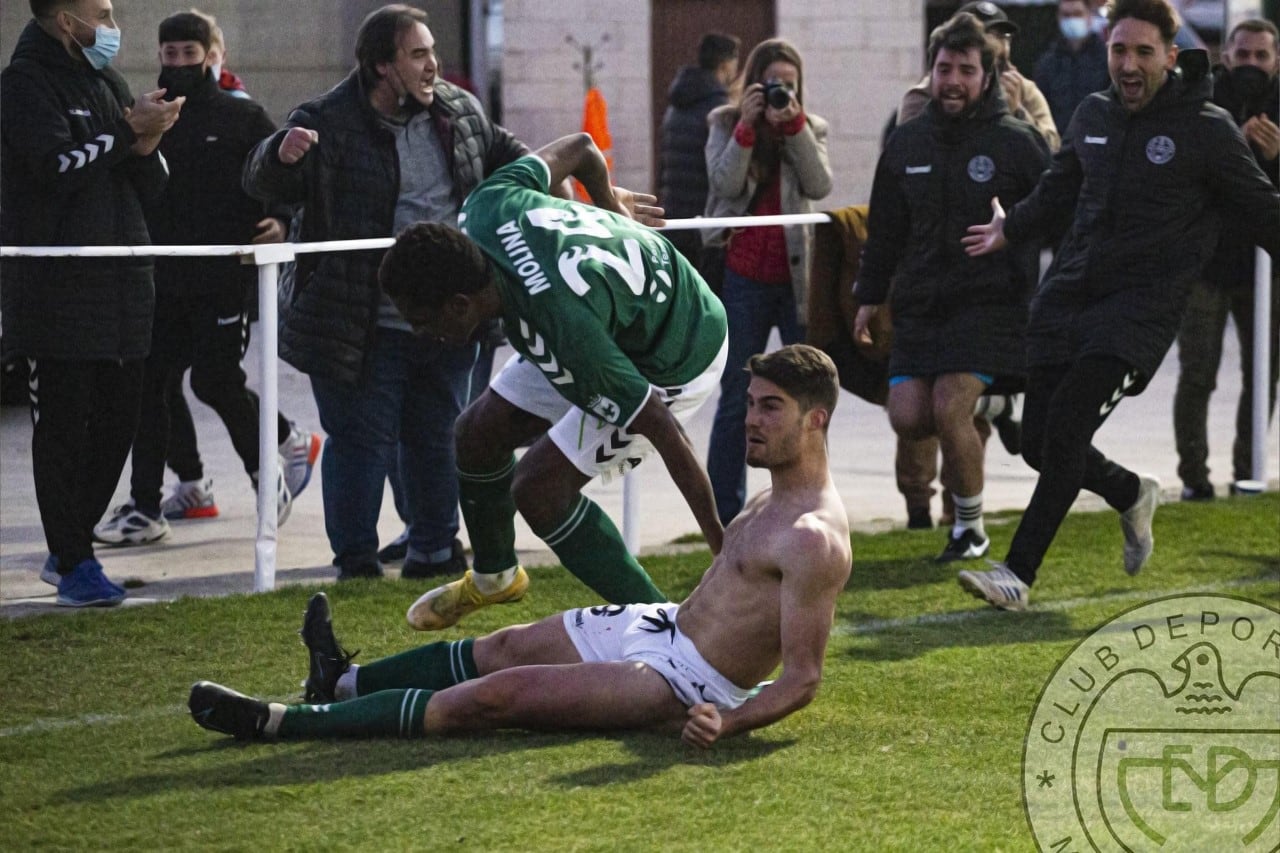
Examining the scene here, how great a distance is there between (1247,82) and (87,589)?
547 cm

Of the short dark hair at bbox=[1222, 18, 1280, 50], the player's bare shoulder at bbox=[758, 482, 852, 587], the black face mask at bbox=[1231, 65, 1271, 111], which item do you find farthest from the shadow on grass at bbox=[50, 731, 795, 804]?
the short dark hair at bbox=[1222, 18, 1280, 50]

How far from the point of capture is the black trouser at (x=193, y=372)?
8.65 metres

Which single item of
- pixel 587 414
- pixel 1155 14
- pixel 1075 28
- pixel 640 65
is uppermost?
pixel 1155 14

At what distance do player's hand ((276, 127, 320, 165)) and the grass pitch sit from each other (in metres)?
1.56

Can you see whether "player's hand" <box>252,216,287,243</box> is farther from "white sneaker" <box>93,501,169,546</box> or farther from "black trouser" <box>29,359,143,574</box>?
"white sneaker" <box>93,501,169,546</box>

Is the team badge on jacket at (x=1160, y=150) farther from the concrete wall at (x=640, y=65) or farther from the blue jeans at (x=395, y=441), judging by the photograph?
the concrete wall at (x=640, y=65)

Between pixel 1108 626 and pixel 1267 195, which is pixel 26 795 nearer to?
pixel 1108 626

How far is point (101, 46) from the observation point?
290 inches

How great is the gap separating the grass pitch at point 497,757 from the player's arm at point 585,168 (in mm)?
1535

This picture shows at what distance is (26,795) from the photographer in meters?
4.92

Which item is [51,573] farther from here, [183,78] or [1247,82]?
[1247,82]

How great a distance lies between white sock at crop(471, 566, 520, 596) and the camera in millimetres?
6312

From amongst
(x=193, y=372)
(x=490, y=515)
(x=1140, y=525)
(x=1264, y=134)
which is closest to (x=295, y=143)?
(x=193, y=372)

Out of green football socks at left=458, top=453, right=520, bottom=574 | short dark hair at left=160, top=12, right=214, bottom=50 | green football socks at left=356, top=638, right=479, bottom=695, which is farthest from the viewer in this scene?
short dark hair at left=160, top=12, right=214, bottom=50
